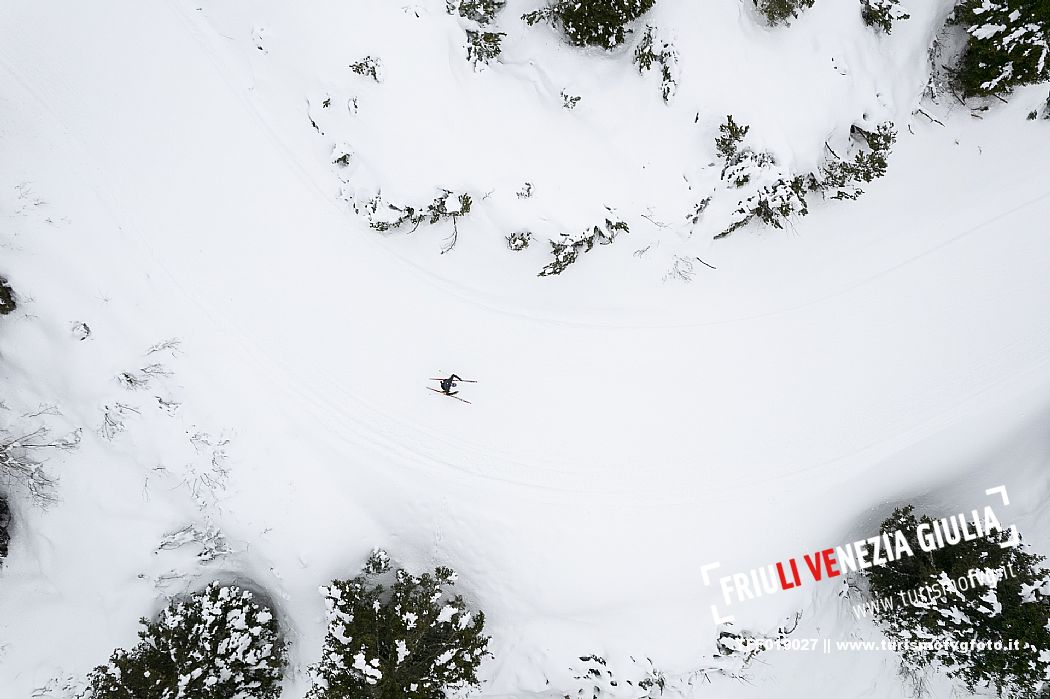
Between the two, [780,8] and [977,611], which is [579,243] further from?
[977,611]

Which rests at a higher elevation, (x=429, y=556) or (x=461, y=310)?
(x=461, y=310)

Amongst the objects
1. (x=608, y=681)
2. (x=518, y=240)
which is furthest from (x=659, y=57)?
(x=608, y=681)

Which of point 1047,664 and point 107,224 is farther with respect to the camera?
point 107,224

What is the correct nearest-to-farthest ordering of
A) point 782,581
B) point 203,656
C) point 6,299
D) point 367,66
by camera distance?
point 203,656, point 367,66, point 6,299, point 782,581

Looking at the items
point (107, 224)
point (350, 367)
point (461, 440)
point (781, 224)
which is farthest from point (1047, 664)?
point (107, 224)

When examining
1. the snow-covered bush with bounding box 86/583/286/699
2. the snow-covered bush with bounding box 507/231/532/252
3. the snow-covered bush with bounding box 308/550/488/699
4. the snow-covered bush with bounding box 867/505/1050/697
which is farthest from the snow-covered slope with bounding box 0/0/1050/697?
the snow-covered bush with bounding box 867/505/1050/697

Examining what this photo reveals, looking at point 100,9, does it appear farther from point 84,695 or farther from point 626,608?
point 626,608
